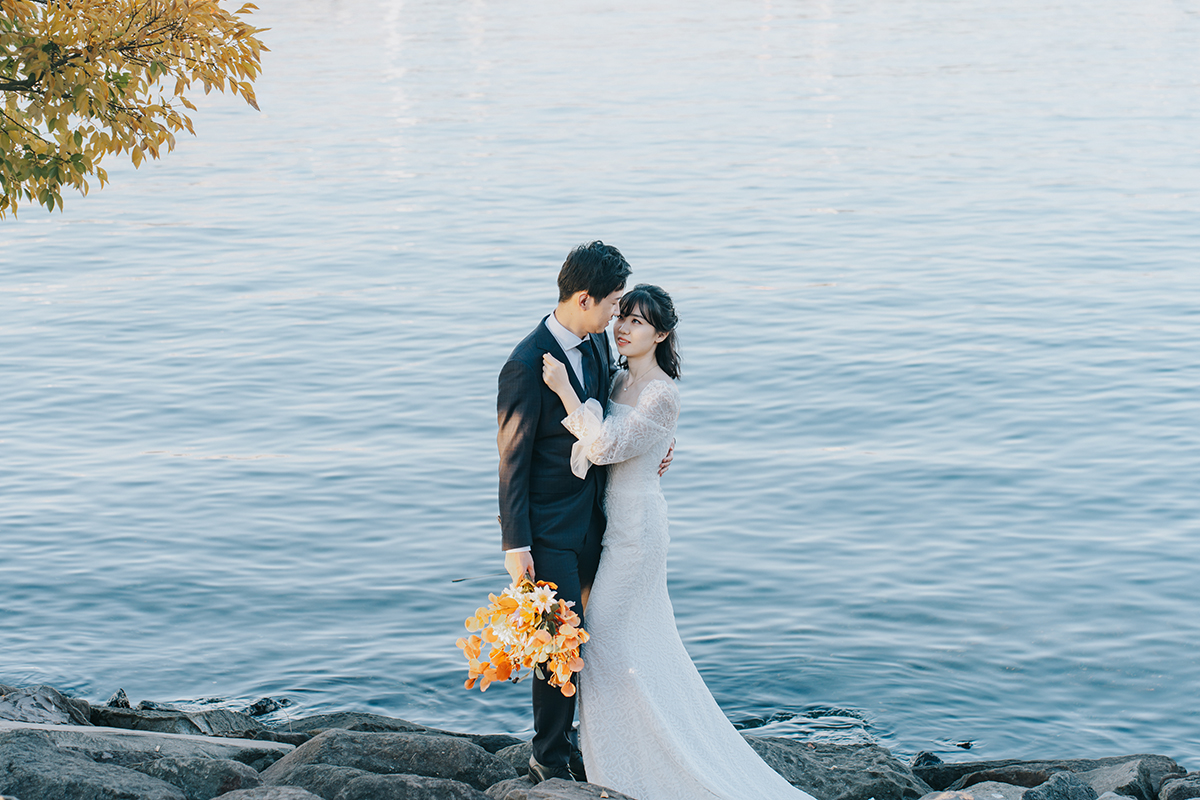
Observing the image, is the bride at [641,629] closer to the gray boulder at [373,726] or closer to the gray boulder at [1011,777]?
the gray boulder at [1011,777]

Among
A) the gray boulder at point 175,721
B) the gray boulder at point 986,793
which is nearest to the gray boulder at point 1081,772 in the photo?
the gray boulder at point 986,793

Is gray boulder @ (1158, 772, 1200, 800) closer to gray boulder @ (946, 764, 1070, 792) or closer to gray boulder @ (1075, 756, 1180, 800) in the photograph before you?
gray boulder @ (1075, 756, 1180, 800)

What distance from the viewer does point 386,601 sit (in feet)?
36.6

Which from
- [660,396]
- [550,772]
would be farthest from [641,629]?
[660,396]

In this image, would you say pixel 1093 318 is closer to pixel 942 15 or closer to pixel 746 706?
pixel 746 706

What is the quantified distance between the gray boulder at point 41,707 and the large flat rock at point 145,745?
439 mm

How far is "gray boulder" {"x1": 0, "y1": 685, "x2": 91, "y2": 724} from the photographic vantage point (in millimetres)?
7816

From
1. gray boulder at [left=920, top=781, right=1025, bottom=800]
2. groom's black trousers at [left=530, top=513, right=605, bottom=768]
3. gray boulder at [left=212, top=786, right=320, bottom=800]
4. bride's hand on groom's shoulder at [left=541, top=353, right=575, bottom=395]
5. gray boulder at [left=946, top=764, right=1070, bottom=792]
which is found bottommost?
gray boulder at [left=946, top=764, right=1070, bottom=792]

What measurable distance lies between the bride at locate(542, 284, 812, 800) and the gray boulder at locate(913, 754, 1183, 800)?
1864mm

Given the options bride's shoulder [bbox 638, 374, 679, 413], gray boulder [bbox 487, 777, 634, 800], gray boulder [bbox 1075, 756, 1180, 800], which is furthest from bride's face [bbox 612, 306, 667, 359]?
gray boulder [bbox 1075, 756, 1180, 800]

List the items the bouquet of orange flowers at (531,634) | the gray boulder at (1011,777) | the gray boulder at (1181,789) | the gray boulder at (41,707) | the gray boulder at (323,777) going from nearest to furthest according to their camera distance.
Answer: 1. the bouquet of orange flowers at (531,634)
2. the gray boulder at (323,777)
3. the gray boulder at (1181,789)
4. the gray boulder at (1011,777)
5. the gray boulder at (41,707)

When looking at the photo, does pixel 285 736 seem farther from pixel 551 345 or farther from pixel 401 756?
pixel 551 345

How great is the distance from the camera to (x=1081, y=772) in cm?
759

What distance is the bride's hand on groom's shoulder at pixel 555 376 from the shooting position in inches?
229
